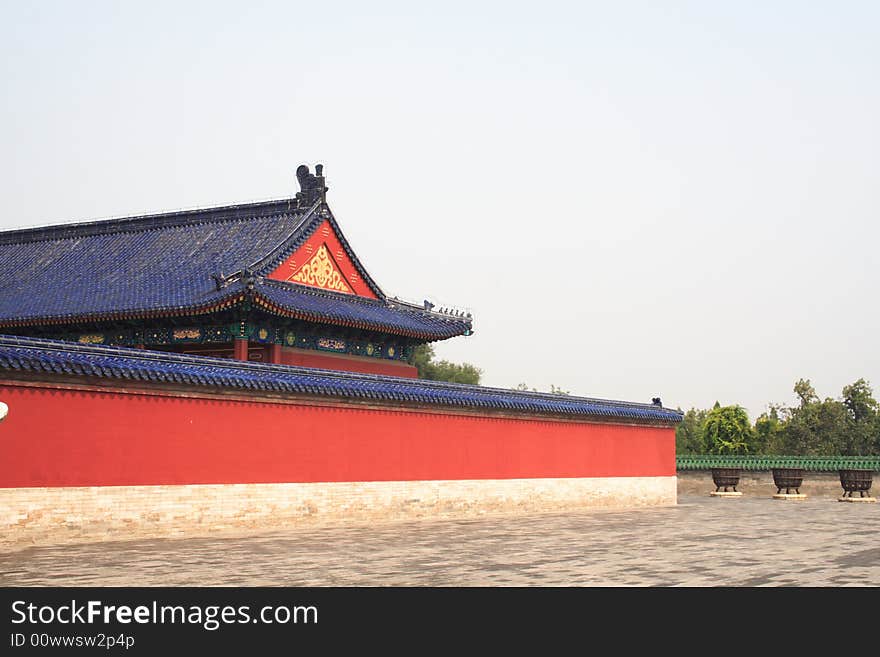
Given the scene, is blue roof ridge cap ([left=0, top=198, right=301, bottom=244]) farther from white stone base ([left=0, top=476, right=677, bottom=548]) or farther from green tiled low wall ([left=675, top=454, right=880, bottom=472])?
green tiled low wall ([left=675, top=454, right=880, bottom=472])

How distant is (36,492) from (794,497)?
24.3 metres

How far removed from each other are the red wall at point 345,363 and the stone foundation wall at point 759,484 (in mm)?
13625

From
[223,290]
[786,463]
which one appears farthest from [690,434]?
[223,290]

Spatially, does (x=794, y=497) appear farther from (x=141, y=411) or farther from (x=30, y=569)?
(x=30, y=569)

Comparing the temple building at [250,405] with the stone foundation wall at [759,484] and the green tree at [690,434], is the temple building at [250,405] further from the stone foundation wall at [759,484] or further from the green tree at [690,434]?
the green tree at [690,434]

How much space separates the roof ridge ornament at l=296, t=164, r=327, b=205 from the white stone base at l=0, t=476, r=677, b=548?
29.7 ft

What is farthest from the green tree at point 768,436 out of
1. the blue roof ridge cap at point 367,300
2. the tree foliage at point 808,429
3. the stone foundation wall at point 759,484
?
the blue roof ridge cap at point 367,300

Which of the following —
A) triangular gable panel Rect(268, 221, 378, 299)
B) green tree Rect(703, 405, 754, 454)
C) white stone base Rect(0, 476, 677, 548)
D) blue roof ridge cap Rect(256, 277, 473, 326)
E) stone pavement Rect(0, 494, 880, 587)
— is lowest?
stone pavement Rect(0, 494, 880, 587)

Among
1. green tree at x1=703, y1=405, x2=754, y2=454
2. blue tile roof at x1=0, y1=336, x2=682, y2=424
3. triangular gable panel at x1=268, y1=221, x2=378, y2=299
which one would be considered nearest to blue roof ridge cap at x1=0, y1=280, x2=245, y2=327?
triangular gable panel at x1=268, y1=221, x2=378, y2=299

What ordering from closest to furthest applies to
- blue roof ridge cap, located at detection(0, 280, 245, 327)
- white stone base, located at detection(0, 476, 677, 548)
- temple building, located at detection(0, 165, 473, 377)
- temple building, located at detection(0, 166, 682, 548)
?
1. white stone base, located at detection(0, 476, 677, 548)
2. temple building, located at detection(0, 166, 682, 548)
3. blue roof ridge cap, located at detection(0, 280, 245, 327)
4. temple building, located at detection(0, 165, 473, 377)

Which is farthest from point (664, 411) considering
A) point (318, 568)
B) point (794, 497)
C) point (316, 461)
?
point (318, 568)

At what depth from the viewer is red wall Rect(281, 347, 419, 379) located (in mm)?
25984

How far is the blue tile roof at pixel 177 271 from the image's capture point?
25.6m

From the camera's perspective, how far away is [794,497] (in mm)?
34281
